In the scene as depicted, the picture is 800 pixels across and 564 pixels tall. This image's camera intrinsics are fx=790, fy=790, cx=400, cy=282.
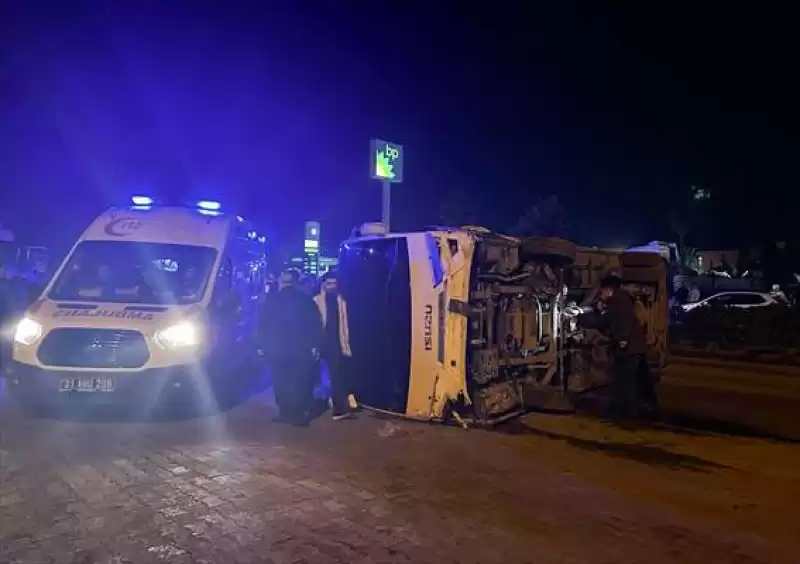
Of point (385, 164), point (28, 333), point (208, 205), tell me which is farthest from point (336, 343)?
point (385, 164)

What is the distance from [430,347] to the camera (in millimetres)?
7895

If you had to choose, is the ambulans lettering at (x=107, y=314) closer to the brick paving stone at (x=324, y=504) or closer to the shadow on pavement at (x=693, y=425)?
the brick paving stone at (x=324, y=504)

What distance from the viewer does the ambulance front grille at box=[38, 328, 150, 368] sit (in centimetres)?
799

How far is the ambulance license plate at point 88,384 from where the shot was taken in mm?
7902

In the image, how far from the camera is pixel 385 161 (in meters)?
12.2

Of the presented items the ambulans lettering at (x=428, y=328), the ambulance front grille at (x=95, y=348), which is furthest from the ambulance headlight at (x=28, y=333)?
the ambulans lettering at (x=428, y=328)

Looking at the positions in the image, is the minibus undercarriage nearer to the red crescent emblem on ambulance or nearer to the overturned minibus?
the overturned minibus

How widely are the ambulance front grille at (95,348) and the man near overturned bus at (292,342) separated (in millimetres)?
1313

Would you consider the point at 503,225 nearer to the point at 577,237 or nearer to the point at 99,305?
the point at 577,237

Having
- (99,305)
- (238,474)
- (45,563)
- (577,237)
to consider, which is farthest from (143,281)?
(577,237)

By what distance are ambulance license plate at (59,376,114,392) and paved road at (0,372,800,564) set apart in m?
0.42

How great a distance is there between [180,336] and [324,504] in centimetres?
318

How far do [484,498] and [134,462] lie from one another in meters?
3.03

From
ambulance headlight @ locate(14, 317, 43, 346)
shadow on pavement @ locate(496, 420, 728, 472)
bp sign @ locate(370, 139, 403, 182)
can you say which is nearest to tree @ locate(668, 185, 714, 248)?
bp sign @ locate(370, 139, 403, 182)
